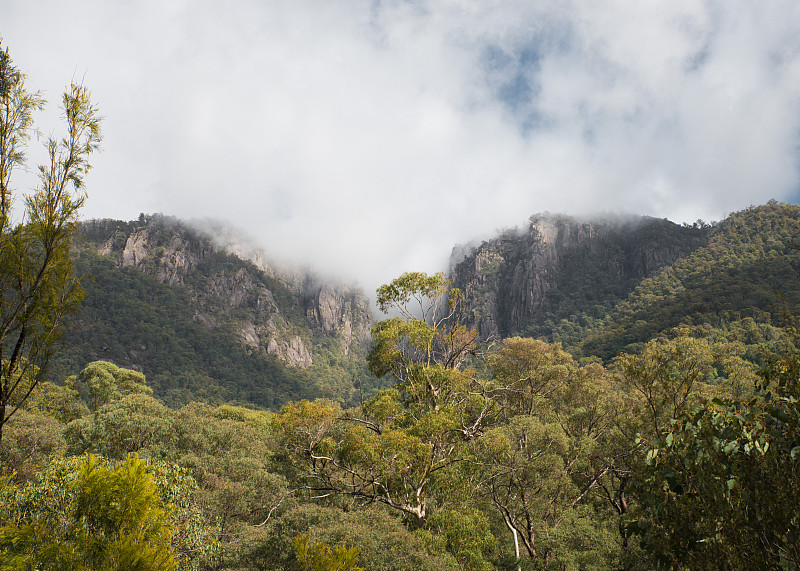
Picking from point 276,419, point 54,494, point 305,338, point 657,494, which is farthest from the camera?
point 305,338

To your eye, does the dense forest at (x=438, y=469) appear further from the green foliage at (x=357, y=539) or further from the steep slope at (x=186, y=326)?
the steep slope at (x=186, y=326)

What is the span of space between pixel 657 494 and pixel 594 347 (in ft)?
293

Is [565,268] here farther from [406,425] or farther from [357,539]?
[357,539]

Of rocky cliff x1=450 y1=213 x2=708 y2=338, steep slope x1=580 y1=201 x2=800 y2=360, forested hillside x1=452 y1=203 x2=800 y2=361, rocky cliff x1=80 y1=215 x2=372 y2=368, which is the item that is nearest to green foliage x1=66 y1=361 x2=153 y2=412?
forested hillside x1=452 y1=203 x2=800 y2=361

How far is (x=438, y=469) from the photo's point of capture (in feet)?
46.0

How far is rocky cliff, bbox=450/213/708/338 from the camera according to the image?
14575 centimetres

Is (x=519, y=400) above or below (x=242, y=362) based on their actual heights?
below

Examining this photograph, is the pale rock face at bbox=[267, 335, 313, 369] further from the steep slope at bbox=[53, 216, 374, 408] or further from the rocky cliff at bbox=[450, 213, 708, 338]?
the rocky cliff at bbox=[450, 213, 708, 338]

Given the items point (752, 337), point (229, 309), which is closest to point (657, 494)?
point (752, 337)

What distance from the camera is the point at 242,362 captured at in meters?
155

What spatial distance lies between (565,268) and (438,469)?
572 ft

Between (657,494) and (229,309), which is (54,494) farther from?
(229,309)

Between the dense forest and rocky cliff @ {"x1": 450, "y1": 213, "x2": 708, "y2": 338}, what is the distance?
119 metres

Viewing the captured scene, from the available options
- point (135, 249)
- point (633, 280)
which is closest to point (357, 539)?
point (633, 280)
